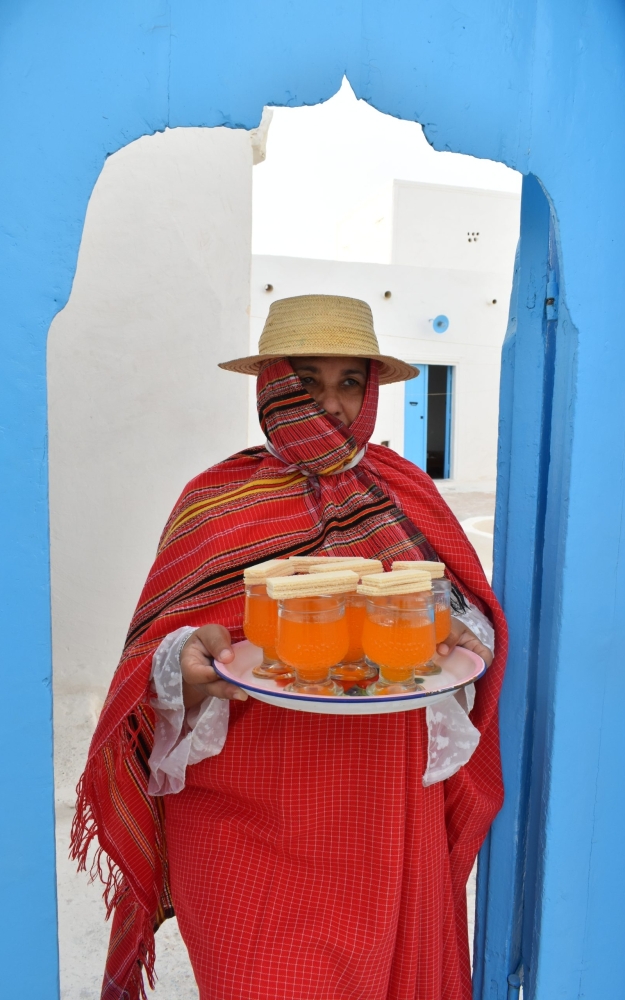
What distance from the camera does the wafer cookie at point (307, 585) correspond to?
1.20m

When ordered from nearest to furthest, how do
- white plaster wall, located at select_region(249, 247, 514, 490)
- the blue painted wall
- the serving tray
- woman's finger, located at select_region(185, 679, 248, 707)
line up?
1. the blue painted wall
2. the serving tray
3. woman's finger, located at select_region(185, 679, 248, 707)
4. white plaster wall, located at select_region(249, 247, 514, 490)

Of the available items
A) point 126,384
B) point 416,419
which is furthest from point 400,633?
point 416,419

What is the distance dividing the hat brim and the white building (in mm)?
10914

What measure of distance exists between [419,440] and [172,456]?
1135cm

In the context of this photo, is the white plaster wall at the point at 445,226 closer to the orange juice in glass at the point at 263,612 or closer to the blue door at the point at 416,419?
the blue door at the point at 416,419

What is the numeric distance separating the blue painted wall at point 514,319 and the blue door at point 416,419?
1249 centimetres

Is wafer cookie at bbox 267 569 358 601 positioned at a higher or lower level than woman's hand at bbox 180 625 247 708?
higher

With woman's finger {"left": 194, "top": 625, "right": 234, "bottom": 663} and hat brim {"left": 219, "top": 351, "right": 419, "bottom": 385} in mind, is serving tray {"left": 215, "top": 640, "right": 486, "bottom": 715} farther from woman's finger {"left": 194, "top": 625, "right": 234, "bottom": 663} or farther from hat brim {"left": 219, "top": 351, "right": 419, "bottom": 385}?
hat brim {"left": 219, "top": 351, "right": 419, "bottom": 385}

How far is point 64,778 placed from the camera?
304 centimetres

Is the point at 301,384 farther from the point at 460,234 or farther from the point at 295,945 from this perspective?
the point at 460,234

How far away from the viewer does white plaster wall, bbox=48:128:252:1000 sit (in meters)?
3.01

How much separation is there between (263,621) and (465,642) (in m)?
0.45

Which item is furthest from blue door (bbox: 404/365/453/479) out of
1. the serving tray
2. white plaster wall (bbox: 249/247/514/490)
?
the serving tray

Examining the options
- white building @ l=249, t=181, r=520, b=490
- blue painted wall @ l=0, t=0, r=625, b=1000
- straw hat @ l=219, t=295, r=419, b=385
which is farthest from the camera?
white building @ l=249, t=181, r=520, b=490
